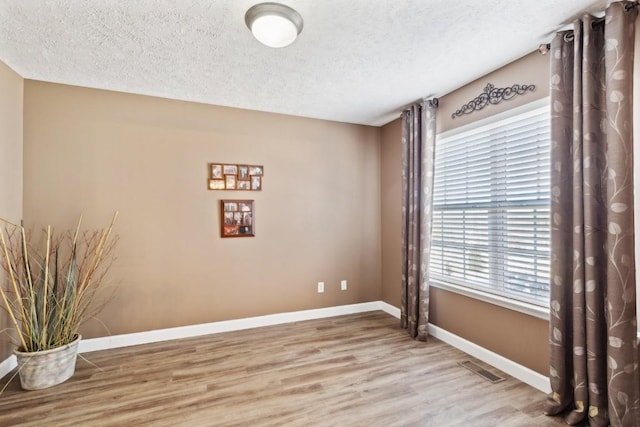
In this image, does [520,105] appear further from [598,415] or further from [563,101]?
[598,415]

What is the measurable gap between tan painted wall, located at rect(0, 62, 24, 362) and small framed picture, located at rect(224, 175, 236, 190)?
1.72 m

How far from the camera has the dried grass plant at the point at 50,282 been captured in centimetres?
227

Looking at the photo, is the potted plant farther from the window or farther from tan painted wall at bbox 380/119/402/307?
the window

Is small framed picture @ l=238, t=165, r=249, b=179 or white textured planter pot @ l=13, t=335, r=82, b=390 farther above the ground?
small framed picture @ l=238, t=165, r=249, b=179

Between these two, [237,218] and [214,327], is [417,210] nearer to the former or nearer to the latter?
[237,218]

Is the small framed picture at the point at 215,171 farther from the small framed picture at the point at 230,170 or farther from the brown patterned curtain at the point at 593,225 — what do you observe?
the brown patterned curtain at the point at 593,225

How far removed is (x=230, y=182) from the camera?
334 centimetres

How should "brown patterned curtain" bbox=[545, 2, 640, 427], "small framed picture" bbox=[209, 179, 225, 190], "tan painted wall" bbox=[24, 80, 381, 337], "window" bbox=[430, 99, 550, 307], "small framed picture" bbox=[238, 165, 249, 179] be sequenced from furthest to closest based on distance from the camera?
"small framed picture" bbox=[238, 165, 249, 179] → "small framed picture" bbox=[209, 179, 225, 190] → "tan painted wall" bbox=[24, 80, 381, 337] → "window" bbox=[430, 99, 550, 307] → "brown patterned curtain" bbox=[545, 2, 640, 427]

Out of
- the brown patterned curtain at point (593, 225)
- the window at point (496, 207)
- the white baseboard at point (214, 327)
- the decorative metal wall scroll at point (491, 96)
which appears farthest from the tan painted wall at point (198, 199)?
the brown patterned curtain at point (593, 225)

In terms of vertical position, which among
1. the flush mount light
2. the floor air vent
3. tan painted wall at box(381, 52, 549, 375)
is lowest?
the floor air vent

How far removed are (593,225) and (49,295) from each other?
3.89 metres

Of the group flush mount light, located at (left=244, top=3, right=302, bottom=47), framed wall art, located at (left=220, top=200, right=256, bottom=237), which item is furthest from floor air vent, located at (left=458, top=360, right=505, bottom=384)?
flush mount light, located at (left=244, top=3, right=302, bottom=47)

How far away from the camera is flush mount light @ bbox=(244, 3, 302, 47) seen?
1760 millimetres

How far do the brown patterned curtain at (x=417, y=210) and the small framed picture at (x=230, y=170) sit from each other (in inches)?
74.3
